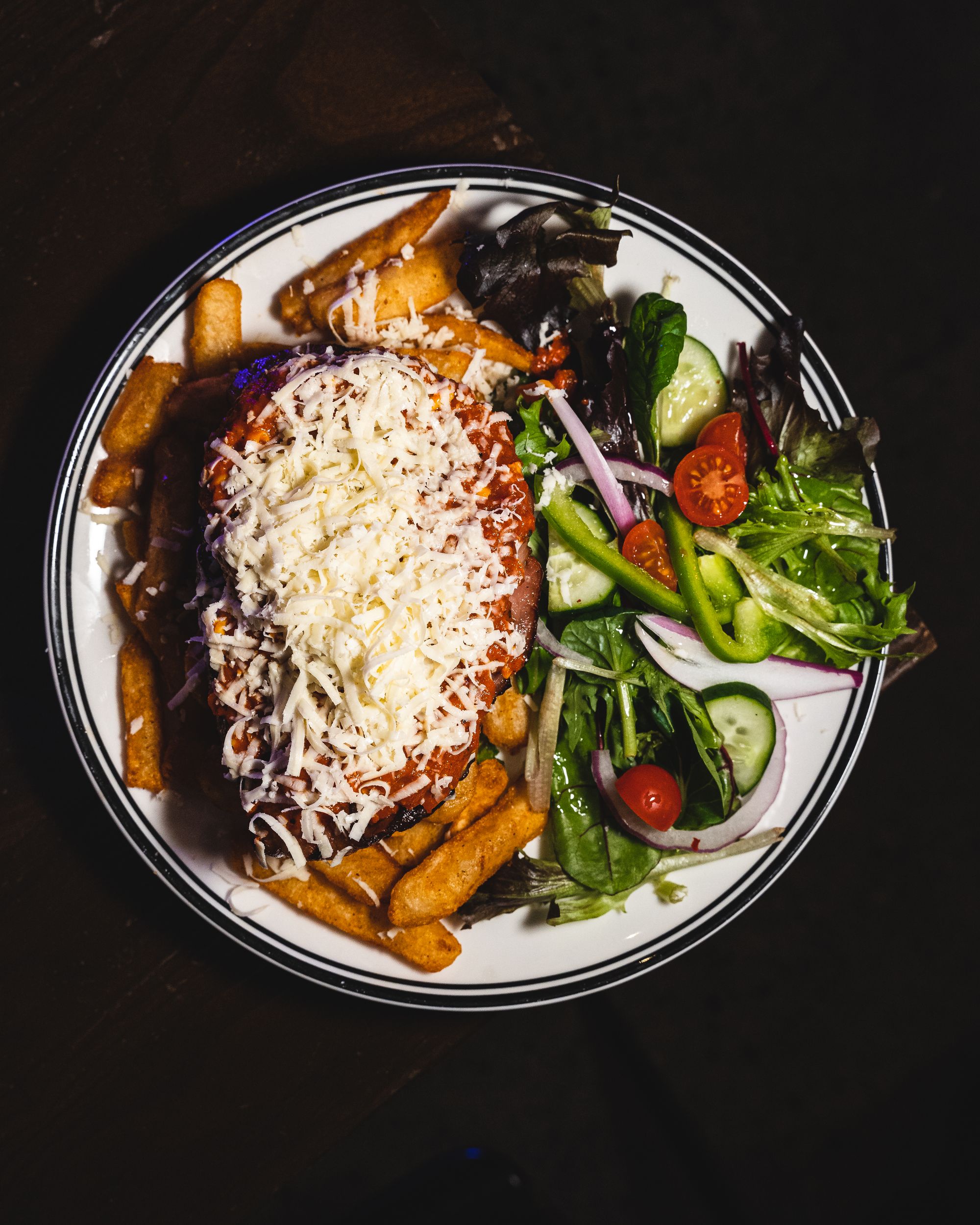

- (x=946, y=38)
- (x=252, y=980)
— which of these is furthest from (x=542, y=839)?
(x=946, y=38)

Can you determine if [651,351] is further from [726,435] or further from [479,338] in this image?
[479,338]

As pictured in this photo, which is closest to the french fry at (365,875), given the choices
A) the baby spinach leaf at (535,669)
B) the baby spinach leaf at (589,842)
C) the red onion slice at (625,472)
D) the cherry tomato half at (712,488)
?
the baby spinach leaf at (589,842)

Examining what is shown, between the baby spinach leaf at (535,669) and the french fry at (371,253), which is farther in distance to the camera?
the baby spinach leaf at (535,669)

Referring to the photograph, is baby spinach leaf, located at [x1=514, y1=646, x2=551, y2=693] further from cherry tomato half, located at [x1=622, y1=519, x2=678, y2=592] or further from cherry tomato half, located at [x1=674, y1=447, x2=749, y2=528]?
cherry tomato half, located at [x1=674, y1=447, x2=749, y2=528]

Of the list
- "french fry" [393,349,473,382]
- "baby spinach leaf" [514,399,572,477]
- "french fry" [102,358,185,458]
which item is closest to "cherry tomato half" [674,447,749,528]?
"baby spinach leaf" [514,399,572,477]

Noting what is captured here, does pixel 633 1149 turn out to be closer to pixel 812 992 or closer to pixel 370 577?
pixel 812 992

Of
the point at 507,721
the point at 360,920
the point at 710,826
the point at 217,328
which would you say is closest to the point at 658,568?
the point at 507,721

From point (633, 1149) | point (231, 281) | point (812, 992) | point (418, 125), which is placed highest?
point (418, 125)

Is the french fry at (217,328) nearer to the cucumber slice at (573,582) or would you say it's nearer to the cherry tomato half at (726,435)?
Result: the cucumber slice at (573,582)
